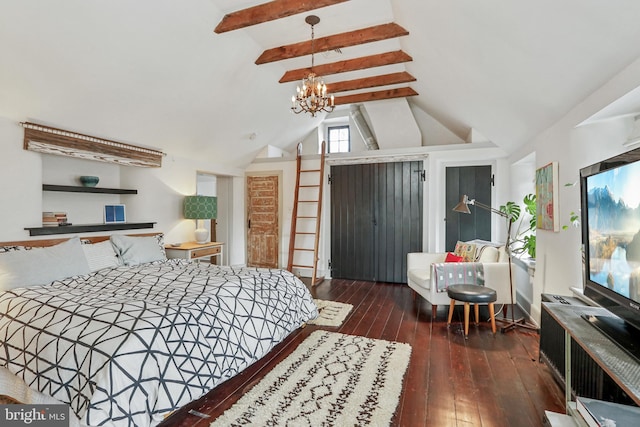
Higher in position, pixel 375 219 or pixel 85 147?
pixel 85 147

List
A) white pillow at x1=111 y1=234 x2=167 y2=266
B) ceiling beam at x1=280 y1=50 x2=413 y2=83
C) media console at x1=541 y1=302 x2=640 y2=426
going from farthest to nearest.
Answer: ceiling beam at x1=280 y1=50 x2=413 y2=83, white pillow at x1=111 y1=234 x2=167 y2=266, media console at x1=541 y1=302 x2=640 y2=426

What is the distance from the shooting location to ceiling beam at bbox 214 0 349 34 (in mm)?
2451

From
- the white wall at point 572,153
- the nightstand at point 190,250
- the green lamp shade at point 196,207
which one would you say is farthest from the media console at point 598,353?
the green lamp shade at point 196,207

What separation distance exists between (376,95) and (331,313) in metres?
3.22

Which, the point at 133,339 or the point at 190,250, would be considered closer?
the point at 133,339

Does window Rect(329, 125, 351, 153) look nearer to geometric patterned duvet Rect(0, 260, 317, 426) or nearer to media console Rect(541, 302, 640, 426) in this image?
geometric patterned duvet Rect(0, 260, 317, 426)

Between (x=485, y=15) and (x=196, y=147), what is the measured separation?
3894 mm

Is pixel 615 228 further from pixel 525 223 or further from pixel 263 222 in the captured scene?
pixel 263 222

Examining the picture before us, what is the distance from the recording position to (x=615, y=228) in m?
1.45

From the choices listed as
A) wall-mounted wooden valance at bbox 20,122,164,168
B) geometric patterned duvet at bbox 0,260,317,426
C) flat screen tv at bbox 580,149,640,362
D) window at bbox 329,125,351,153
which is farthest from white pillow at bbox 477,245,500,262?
wall-mounted wooden valance at bbox 20,122,164,168

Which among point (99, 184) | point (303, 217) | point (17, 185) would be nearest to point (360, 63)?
point (303, 217)

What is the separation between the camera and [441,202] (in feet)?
15.4

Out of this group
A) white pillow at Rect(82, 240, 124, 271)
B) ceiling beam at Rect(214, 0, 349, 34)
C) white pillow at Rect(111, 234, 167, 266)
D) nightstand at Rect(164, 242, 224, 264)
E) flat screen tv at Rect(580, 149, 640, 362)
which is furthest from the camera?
nightstand at Rect(164, 242, 224, 264)

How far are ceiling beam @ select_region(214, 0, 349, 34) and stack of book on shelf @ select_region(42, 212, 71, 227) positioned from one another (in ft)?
8.45
